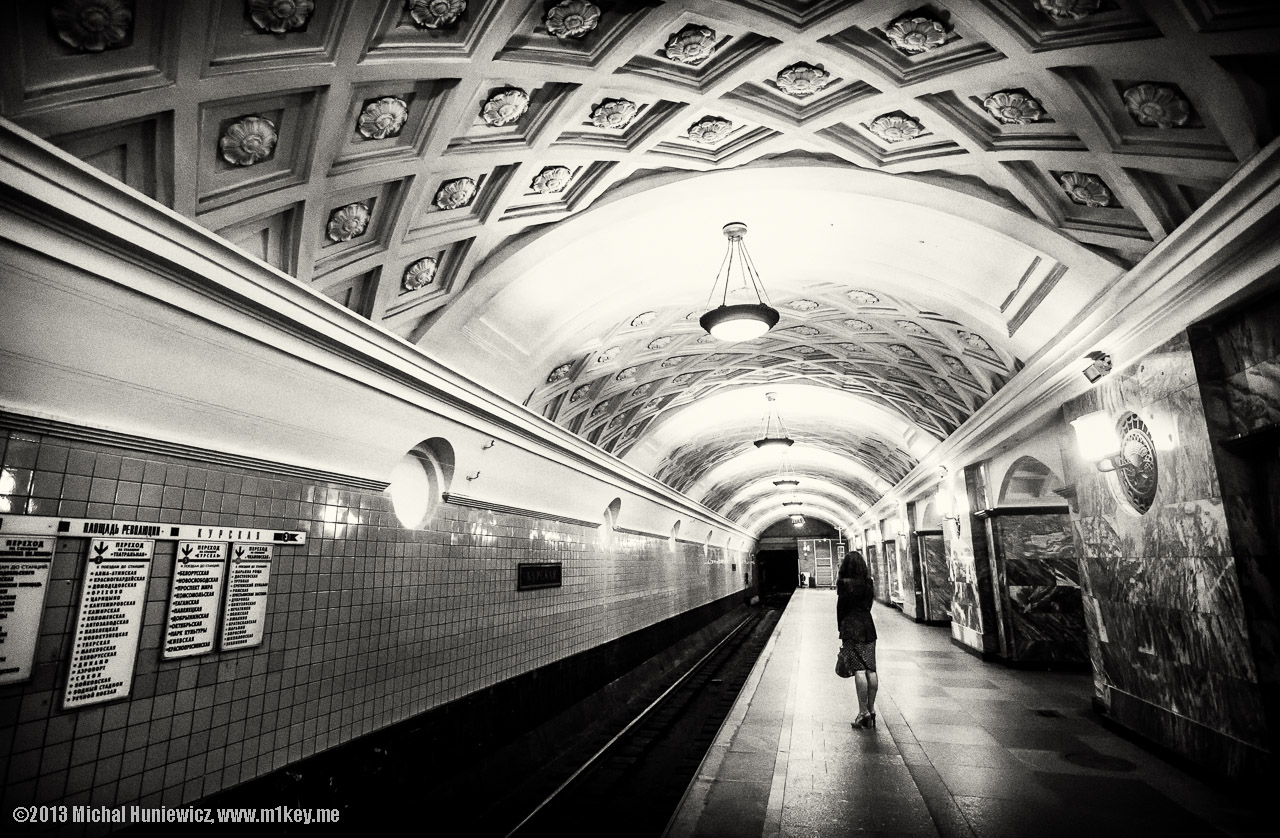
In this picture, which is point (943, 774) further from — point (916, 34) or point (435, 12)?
point (435, 12)

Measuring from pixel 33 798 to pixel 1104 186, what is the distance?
7969 millimetres

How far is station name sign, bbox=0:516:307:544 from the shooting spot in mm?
2967

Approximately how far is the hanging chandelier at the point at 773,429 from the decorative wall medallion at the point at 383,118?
11.4 meters

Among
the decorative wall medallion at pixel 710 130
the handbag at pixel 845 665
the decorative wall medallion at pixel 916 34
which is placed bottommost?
the handbag at pixel 845 665

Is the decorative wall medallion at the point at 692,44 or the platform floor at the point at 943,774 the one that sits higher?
the decorative wall medallion at the point at 692,44

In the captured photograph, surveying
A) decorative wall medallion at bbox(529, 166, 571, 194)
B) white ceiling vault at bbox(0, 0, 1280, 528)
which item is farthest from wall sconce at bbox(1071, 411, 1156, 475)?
decorative wall medallion at bbox(529, 166, 571, 194)

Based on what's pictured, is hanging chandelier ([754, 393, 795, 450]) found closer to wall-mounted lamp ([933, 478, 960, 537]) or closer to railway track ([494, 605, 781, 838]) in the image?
wall-mounted lamp ([933, 478, 960, 537])

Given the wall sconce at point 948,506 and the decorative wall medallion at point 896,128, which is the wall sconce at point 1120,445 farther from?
the wall sconce at point 948,506

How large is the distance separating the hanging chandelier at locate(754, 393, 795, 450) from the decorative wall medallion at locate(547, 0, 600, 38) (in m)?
11.2

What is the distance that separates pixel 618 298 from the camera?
7820 mm

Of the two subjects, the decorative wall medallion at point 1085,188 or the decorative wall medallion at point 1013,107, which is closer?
the decorative wall medallion at point 1013,107

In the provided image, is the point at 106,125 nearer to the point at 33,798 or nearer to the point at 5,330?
the point at 5,330

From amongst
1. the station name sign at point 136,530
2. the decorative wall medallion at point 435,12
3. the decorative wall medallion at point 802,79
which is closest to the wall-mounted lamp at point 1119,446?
the decorative wall medallion at point 802,79

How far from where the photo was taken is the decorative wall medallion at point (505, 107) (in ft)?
14.3
